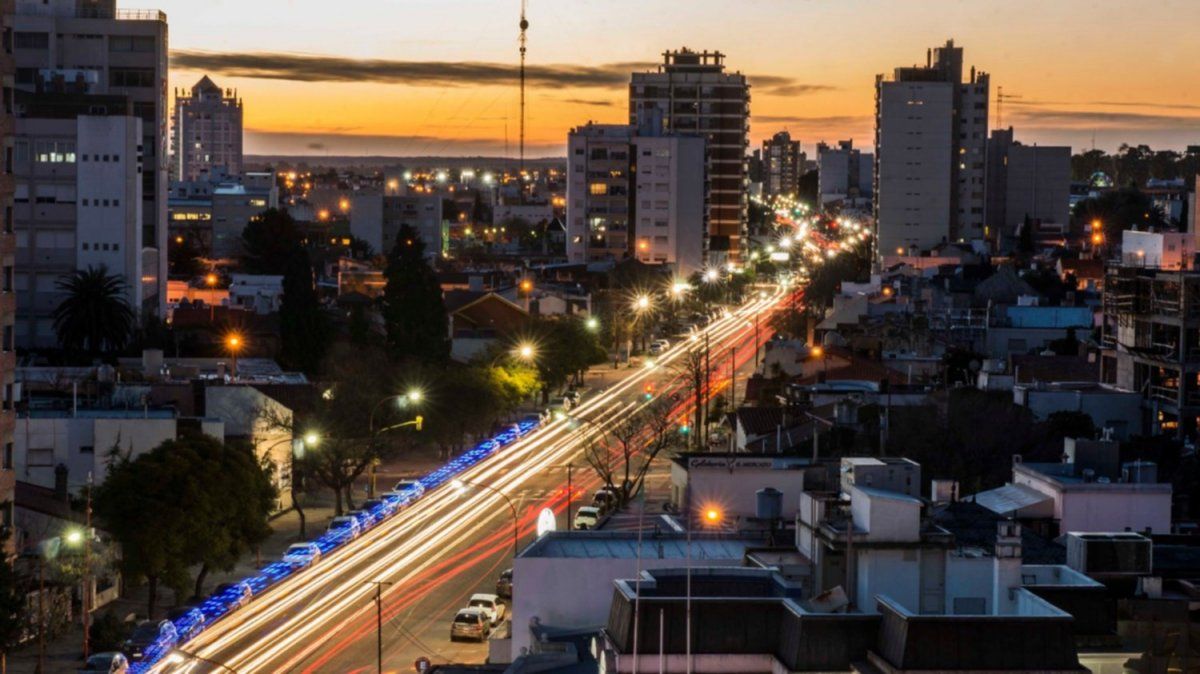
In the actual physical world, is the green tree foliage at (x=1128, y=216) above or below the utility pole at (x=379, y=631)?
above

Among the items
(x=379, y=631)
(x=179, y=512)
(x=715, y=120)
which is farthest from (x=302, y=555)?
(x=715, y=120)

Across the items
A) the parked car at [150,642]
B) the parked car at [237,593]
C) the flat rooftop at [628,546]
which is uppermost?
the flat rooftop at [628,546]

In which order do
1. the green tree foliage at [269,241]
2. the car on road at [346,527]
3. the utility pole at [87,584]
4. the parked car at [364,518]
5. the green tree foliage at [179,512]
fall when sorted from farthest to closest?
the green tree foliage at [269,241] < the parked car at [364,518] < the car on road at [346,527] < the green tree foliage at [179,512] < the utility pole at [87,584]

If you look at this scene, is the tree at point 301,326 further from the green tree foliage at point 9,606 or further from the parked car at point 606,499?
the green tree foliage at point 9,606

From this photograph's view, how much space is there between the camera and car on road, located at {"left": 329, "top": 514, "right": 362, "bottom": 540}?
5031cm

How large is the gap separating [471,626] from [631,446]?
25.5 m

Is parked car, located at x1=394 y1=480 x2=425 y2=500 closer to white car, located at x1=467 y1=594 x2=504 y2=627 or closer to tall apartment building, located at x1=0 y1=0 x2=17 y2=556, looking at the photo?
tall apartment building, located at x1=0 y1=0 x2=17 y2=556

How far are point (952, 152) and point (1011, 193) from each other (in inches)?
1194

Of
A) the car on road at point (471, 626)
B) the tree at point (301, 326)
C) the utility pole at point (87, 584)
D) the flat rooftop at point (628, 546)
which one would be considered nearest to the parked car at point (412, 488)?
the utility pole at point (87, 584)

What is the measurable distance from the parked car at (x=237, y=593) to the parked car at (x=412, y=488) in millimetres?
12168

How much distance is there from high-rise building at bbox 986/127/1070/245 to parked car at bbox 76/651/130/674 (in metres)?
157

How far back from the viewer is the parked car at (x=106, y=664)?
3653 centimetres

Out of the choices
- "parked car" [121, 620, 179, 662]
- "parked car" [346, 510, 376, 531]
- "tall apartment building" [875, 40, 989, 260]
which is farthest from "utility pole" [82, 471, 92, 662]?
"tall apartment building" [875, 40, 989, 260]

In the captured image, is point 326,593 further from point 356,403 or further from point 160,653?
point 356,403
